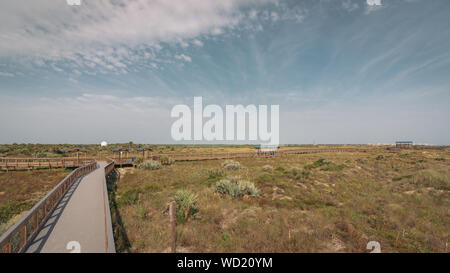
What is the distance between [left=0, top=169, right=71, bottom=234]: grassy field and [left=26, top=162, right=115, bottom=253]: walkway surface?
2.67m

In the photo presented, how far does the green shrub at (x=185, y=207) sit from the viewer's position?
27.4 feet

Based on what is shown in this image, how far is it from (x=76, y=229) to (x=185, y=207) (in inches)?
168

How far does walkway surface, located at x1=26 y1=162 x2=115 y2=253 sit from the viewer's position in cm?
545

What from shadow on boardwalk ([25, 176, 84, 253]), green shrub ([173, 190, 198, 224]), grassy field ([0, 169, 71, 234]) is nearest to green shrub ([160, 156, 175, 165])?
grassy field ([0, 169, 71, 234])

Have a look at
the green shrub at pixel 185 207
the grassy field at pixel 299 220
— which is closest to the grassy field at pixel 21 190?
the grassy field at pixel 299 220

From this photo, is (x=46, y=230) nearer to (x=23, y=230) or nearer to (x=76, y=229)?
(x=76, y=229)

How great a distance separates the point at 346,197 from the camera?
11.6 meters

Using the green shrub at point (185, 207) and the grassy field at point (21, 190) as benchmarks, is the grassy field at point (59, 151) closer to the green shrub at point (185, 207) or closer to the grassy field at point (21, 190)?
the grassy field at point (21, 190)

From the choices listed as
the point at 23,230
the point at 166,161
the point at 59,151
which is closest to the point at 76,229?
the point at 23,230

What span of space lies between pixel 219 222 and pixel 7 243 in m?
6.52

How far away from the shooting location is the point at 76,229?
6.61 meters
